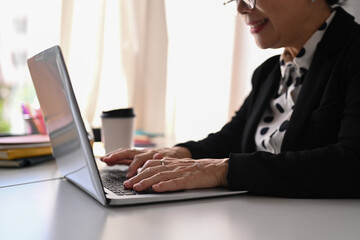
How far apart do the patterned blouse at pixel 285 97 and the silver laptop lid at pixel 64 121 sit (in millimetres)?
602

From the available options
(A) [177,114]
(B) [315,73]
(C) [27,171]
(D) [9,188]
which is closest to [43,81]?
(D) [9,188]

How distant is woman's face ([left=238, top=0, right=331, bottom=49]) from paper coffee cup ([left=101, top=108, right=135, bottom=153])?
46 centimetres

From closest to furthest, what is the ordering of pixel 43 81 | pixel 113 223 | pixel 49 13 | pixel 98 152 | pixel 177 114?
1. pixel 113 223
2. pixel 43 81
3. pixel 98 152
4. pixel 49 13
5. pixel 177 114

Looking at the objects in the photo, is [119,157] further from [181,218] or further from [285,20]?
Result: [285,20]

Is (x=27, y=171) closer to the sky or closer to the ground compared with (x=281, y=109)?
closer to the ground

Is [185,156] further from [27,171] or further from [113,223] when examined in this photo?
[113,223]

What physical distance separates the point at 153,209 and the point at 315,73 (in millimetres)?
609

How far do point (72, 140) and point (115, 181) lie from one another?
0.17 metres

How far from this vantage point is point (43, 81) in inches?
32.6

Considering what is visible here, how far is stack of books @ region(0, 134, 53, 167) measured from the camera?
1118mm

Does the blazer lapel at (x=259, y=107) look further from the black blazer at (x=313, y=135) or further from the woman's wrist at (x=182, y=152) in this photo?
the woman's wrist at (x=182, y=152)

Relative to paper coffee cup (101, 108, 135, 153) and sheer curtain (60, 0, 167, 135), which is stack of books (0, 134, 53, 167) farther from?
sheer curtain (60, 0, 167, 135)

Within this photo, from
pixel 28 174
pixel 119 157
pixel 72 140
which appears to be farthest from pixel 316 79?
pixel 28 174

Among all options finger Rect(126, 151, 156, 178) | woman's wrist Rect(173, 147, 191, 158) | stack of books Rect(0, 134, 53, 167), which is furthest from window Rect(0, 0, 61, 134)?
finger Rect(126, 151, 156, 178)
